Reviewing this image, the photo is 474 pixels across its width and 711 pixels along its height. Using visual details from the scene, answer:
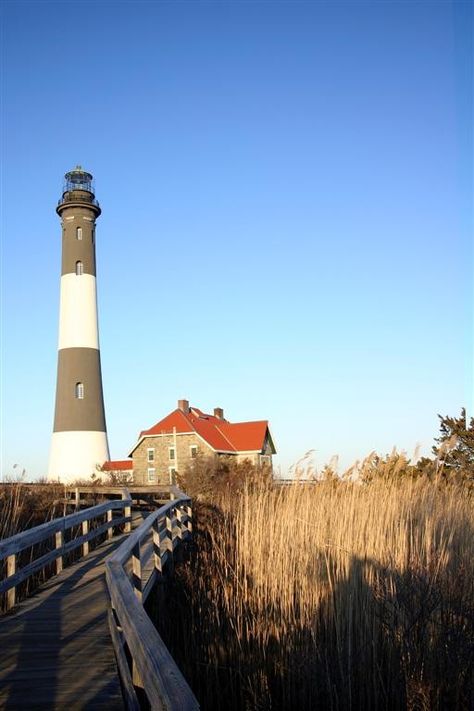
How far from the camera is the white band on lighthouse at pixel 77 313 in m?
27.5

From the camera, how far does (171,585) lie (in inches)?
348

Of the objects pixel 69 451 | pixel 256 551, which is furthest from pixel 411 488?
pixel 69 451

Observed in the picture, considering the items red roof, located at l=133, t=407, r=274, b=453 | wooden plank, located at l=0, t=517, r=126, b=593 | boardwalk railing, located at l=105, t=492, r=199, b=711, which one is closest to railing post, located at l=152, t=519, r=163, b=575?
wooden plank, located at l=0, t=517, r=126, b=593

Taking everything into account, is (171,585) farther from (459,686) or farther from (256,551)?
(459,686)

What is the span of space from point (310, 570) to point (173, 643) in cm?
168

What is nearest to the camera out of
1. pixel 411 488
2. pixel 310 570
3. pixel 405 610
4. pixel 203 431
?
pixel 405 610

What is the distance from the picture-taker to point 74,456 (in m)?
26.8

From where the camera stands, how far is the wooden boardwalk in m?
3.88

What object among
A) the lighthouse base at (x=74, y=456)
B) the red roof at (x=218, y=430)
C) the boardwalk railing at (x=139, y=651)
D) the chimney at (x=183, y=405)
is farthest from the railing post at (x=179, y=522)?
the chimney at (x=183, y=405)

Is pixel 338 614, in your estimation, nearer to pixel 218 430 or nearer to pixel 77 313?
pixel 77 313

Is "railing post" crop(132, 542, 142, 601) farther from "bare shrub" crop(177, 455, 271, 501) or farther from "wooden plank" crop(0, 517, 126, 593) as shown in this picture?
"bare shrub" crop(177, 455, 271, 501)

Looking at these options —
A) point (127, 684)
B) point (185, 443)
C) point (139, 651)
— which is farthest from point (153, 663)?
point (185, 443)

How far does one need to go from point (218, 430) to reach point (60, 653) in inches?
1453

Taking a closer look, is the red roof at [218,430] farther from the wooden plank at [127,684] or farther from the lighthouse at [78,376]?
the wooden plank at [127,684]
